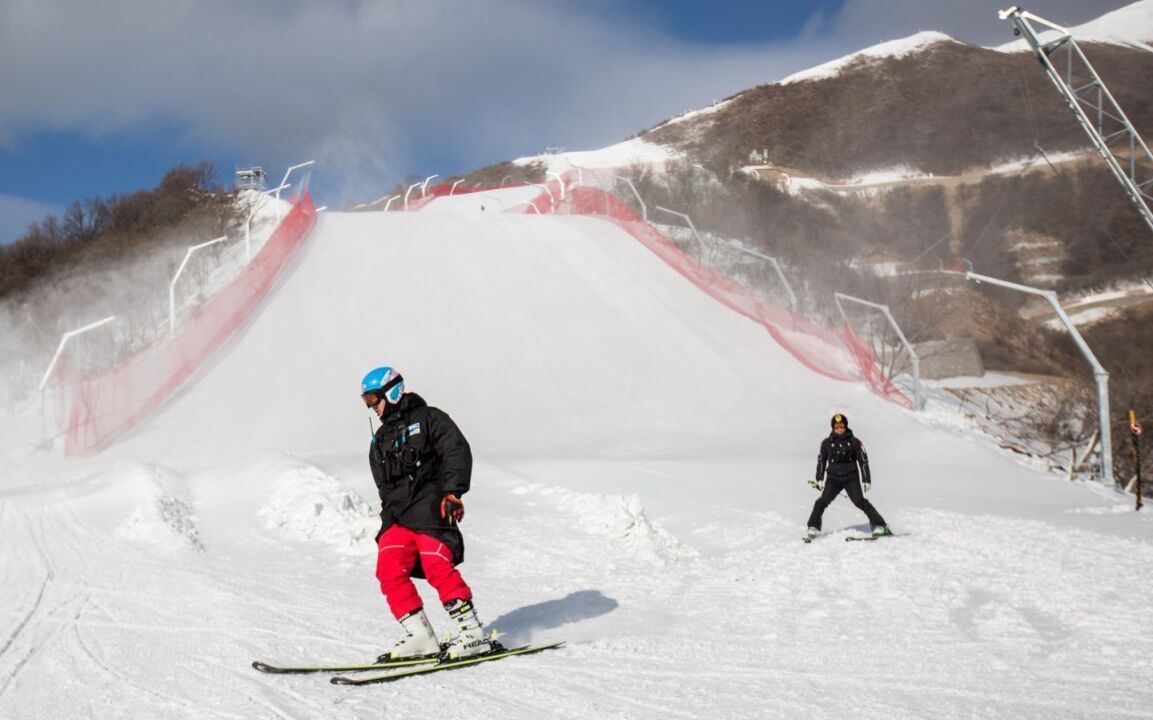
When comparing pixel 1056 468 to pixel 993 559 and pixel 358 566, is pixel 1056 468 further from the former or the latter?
pixel 358 566

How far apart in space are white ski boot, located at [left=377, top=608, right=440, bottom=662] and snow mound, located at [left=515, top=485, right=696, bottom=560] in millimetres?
4698

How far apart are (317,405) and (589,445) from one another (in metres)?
6.17

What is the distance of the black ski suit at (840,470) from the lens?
1093 centimetres

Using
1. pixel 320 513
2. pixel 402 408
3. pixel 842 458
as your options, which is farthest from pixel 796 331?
pixel 402 408

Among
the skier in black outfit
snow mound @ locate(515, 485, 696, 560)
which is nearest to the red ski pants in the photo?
snow mound @ locate(515, 485, 696, 560)

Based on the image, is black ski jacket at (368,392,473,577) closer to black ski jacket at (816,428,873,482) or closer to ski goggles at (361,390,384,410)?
ski goggles at (361,390,384,410)

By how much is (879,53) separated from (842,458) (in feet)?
510

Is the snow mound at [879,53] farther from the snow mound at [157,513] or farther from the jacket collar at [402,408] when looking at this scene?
the jacket collar at [402,408]

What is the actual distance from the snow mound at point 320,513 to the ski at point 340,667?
454cm

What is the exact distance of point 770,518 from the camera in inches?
486

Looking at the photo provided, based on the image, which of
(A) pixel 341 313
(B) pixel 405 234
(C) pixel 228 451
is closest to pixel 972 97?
(B) pixel 405 234

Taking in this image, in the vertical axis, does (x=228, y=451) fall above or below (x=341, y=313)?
below

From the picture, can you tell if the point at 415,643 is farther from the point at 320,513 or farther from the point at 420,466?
the point at 320,513

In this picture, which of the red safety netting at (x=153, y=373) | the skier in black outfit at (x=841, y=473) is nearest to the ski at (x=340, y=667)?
the skier in black outfit at (x=841, y=473)
